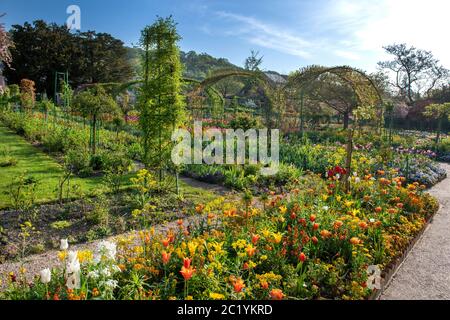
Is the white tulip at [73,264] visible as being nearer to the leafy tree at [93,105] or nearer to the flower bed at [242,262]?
the flower bed at [242,262]

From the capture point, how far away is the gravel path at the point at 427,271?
353 cm

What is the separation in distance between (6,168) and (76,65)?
31389 millimetres

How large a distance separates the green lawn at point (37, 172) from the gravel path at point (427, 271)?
5192 mm

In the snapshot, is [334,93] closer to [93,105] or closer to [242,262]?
[93,105]

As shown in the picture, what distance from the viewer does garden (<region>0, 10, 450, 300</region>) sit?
2.84 meters

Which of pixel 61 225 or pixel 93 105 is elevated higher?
pixel 93 105

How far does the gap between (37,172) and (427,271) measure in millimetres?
7783

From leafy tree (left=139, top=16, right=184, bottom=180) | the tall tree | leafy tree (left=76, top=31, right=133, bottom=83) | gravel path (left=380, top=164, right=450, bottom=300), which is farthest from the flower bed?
leafy tree (left=76, top=31, right=133, bottom=83)

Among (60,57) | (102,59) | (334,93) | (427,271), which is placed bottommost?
(427,271)

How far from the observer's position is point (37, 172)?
26.3ft

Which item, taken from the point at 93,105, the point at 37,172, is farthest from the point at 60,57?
the point at 37,172

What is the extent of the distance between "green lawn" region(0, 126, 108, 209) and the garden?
53mm

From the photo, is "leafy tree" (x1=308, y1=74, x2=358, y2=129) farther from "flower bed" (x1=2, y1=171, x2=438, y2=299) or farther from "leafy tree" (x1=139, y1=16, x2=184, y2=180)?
"flower bed" (x1=2, y1=171, x2=438, y2=299)
